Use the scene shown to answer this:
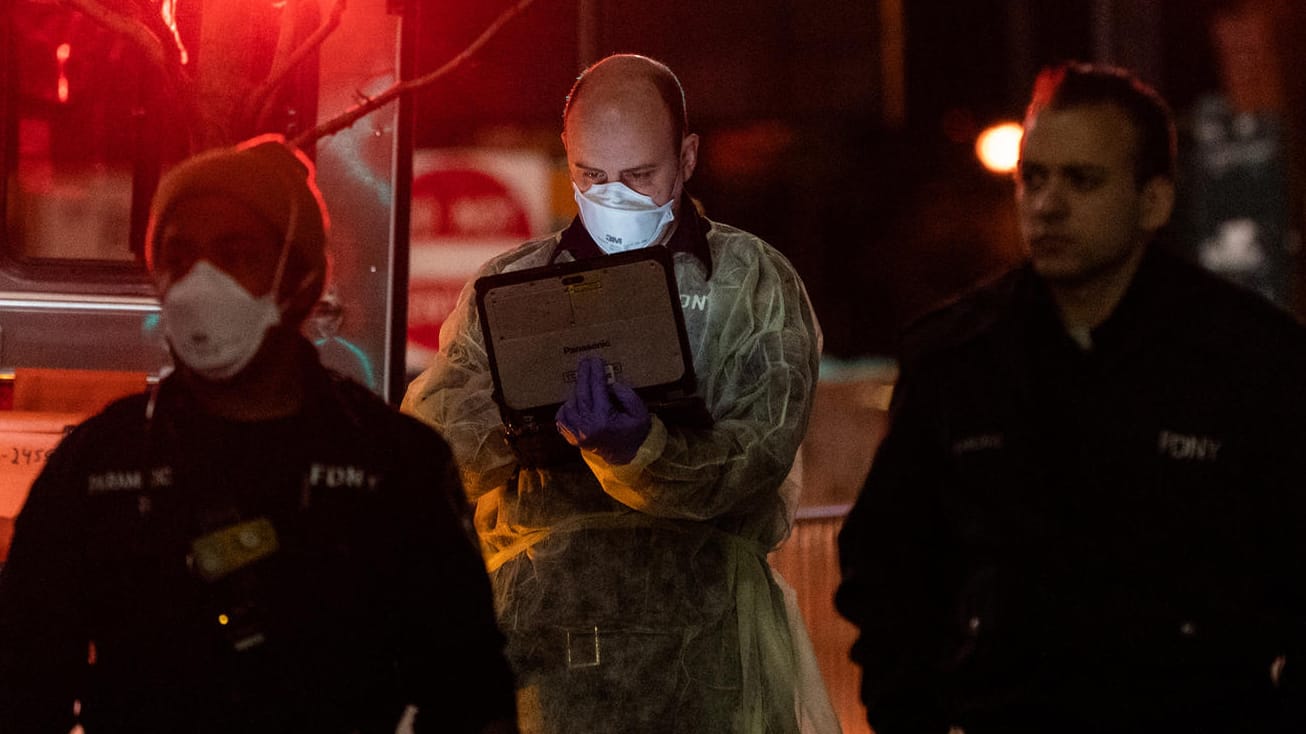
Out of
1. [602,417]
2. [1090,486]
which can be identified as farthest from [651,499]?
[1090,486]

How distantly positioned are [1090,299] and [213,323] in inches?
49.6

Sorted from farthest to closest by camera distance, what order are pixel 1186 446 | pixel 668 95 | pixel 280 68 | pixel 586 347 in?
pixel 280 68 < pixel 668 95 < pixel 586 347 < pixel 1186 446

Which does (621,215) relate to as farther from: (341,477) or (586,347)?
(341,477)

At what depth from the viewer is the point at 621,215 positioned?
10.0 feet

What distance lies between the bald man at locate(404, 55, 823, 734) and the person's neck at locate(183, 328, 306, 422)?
73cm

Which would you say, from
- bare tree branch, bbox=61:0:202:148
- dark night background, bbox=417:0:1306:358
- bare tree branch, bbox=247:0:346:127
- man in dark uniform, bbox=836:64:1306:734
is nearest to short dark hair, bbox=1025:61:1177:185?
man in dark uniform, bbox=836:64:1306:734

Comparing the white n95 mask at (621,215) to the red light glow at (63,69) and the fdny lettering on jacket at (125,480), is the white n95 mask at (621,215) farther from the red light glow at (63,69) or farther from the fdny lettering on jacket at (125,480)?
the red light glow at (63,69)

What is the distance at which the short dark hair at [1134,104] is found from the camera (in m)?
2.51

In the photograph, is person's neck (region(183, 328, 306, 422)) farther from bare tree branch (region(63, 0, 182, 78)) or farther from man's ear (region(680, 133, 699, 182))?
bare tree branch (region(63, 0, 182, 78))

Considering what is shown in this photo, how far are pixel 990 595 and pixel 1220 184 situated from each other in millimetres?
6945

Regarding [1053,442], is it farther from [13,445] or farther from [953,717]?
[13,445]

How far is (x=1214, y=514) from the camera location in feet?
7.68

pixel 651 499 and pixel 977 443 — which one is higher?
pixel 977 443

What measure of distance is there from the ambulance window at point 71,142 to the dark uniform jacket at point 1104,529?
2.65m
